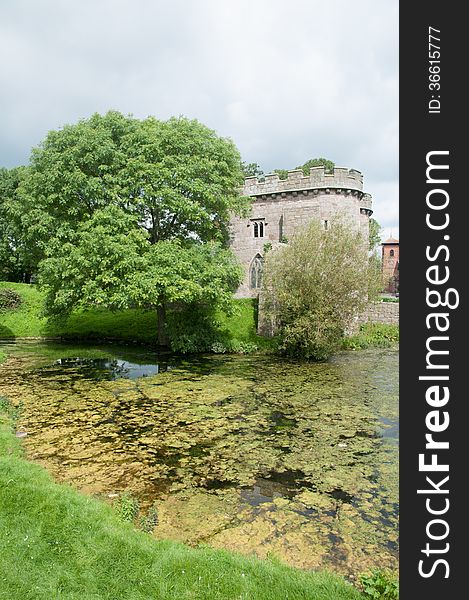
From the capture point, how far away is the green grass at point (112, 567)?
4383 millimetres

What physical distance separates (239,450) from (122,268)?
401 inches

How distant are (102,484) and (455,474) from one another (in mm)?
5480

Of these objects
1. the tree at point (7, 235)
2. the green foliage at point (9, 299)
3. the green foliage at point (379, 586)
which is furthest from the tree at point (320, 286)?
the tree at point (7, 235)

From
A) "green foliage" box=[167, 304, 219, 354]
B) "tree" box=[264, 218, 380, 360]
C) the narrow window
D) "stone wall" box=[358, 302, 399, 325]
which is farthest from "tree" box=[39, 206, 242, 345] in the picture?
the narrow window

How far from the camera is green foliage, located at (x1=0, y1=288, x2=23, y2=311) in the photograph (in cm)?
2873

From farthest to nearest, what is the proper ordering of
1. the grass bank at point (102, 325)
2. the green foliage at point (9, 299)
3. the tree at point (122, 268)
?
the green foliage at point (9, 299) < the grass bank at point (102, 325) < the tree at point (122, 268)

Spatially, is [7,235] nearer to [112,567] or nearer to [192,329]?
[192,329]

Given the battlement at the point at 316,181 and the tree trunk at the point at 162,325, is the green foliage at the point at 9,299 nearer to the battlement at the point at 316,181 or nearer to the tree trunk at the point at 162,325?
the tree trunk at the point at 162,325

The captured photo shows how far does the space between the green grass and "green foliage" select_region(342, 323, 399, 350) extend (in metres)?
18.5

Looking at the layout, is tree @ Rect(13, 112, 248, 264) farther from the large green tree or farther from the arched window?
the arched window

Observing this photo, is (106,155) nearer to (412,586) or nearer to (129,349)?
(129,349)

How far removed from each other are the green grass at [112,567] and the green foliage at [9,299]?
2619 cm

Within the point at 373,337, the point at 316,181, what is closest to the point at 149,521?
the point at 373,337

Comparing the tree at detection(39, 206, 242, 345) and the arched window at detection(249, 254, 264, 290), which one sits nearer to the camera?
the tree at detection(39, 206, 242, 345)
